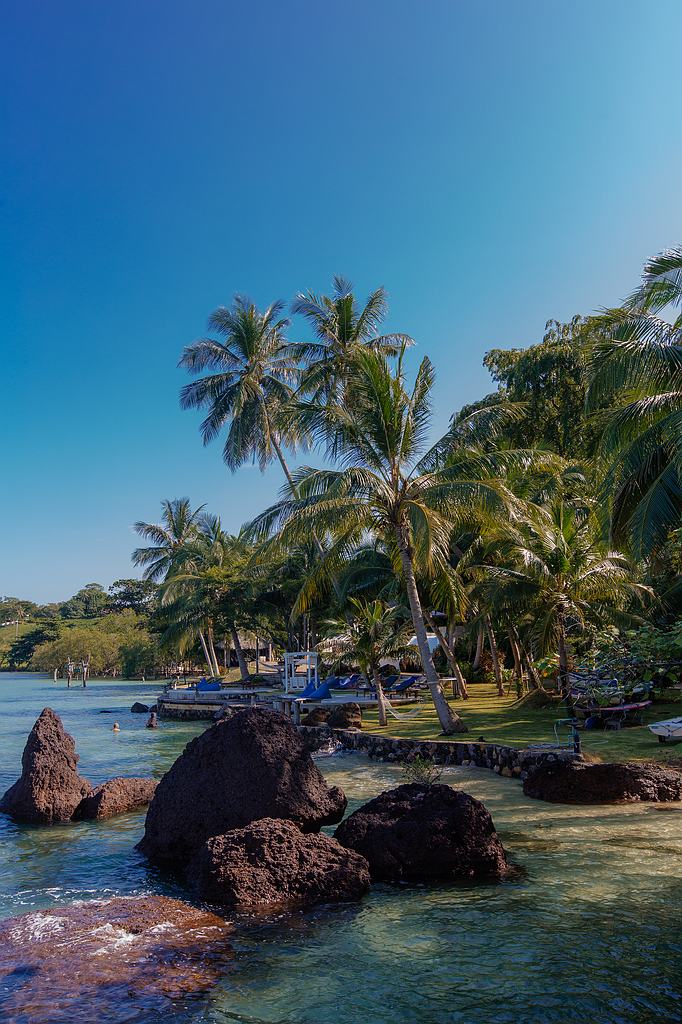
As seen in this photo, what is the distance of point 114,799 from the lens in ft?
40.1

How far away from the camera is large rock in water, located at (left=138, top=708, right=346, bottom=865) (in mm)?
8938

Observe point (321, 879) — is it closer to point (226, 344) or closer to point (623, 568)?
point (623, 568)

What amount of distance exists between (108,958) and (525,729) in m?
12.7

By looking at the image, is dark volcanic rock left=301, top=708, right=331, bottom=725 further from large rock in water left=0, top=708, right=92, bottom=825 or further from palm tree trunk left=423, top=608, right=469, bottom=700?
large rock in water left=0, top=708, right=92, bottom=825

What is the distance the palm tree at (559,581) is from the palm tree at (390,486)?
110 inches

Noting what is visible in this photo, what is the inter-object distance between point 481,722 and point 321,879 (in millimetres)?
11906

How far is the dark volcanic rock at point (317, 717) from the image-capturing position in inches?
875

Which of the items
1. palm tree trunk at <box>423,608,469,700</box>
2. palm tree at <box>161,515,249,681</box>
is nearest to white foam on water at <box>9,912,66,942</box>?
palm tree trunk at <box>423,608,469,700</box>

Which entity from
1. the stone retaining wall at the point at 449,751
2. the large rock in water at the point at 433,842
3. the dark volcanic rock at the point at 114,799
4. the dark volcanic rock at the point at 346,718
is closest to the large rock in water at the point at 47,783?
the dark volcanic rock at the point at 114,799

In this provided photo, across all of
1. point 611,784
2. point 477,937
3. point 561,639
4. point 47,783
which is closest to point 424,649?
point 561,639

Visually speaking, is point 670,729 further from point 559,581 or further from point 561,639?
point 559,581

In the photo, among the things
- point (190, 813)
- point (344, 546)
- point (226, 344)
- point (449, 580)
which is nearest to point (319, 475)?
point (344, 546)

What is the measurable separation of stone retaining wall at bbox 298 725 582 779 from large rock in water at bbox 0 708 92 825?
4266 mm

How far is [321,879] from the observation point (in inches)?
282
